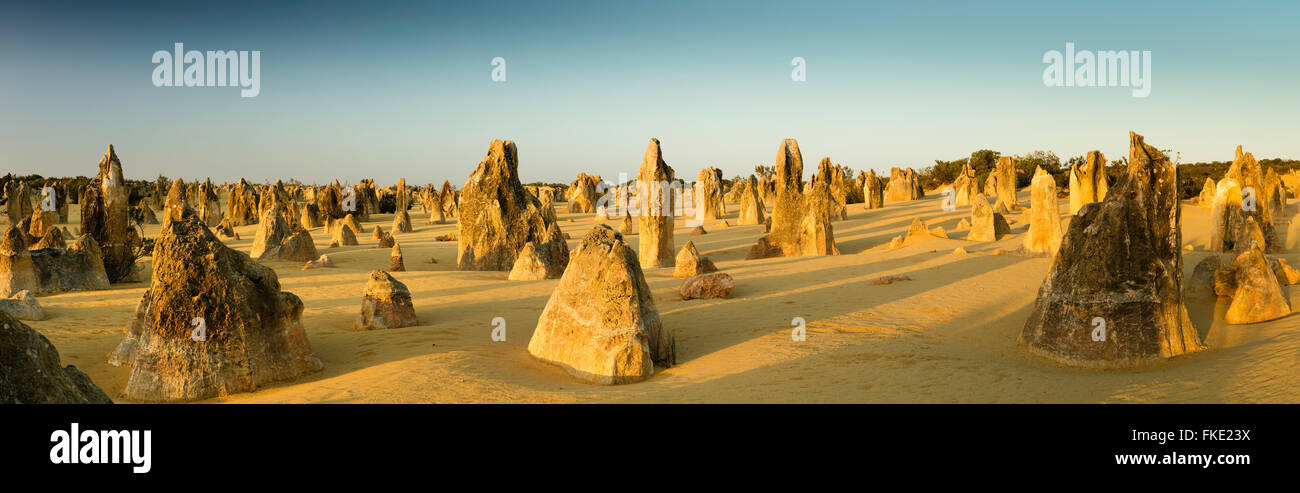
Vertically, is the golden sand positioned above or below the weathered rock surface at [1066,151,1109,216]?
below

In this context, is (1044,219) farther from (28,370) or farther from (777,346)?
(28,370)

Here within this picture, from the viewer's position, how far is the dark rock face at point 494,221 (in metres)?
18.0

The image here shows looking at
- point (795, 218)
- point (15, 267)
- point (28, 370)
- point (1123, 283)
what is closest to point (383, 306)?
point (28, 370)

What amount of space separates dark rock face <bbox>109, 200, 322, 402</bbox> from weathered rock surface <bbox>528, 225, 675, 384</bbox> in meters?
2.55

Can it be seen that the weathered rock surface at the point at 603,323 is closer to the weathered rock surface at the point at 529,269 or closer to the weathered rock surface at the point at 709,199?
the weathered rock surface at the point at 529,269

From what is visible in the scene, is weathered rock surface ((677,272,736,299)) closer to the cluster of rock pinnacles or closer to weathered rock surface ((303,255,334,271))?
the cluster of rock pinnacles

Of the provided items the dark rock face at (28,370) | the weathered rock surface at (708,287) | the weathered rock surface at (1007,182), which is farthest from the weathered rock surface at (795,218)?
the weathered rock surface at (1007,182)

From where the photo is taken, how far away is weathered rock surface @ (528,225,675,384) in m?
7.49

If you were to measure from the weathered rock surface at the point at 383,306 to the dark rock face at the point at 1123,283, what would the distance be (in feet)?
25.9

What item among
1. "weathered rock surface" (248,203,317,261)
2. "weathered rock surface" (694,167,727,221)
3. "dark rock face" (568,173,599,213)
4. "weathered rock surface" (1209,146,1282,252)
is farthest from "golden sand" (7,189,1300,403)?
"dark rock face" (568,173,599,213)

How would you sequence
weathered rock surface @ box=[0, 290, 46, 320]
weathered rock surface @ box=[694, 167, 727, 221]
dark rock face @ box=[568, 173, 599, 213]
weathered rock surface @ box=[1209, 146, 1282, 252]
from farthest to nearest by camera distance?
1. dark rock face @ box=[568, 173, 599, 213]
2. weathered rock surface @ box=[694, 167, 727, 221]
3. weathered rock surface @ box=[1209, 146, 1282, 252]
4. weathered rock surface @ box=[0, 290, 46, 320]
